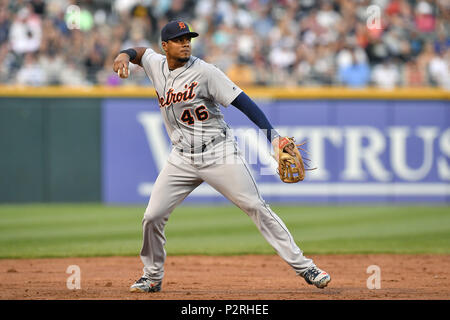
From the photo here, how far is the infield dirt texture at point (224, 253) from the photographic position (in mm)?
6137

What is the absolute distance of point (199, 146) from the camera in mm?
5750

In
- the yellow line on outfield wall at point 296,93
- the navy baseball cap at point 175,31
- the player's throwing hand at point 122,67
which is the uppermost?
the navy baseball cap at point 175,31

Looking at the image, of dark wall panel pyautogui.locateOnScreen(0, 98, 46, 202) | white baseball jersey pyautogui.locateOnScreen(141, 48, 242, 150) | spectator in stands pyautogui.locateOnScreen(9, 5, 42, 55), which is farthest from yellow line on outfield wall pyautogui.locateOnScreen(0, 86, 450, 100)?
white baseball jersey pyautogui.locateOnScreen(141, 48, 242, 150)

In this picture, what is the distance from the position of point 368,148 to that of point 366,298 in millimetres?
9046

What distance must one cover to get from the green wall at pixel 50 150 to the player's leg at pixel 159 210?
8.75m

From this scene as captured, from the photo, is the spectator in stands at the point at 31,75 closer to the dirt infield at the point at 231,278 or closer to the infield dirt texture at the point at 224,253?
the infield dirt texture at the point at 224,253

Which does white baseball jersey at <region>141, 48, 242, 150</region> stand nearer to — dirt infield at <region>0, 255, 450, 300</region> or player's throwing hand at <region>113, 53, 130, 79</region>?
player's throwing hand at <region>113, 53, 130, 79</region>

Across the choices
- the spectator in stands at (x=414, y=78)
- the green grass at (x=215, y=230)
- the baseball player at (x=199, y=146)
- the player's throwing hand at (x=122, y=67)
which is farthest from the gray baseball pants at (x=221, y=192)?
the spectator in stands at (x=414, y=78)

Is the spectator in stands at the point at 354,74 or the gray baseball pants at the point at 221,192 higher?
the spectator in stands at the point at 354,74

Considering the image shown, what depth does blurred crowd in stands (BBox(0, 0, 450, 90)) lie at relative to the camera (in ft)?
Result: 48.6

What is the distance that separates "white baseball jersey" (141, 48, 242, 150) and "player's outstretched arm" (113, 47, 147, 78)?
23cm

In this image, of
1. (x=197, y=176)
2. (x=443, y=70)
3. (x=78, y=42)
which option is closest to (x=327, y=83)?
(x=443, y=70)

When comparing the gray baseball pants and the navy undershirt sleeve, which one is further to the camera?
the gray baseball pants

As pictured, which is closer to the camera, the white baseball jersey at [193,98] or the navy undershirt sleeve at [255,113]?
the navy undershirt sleeve at [255,113]
